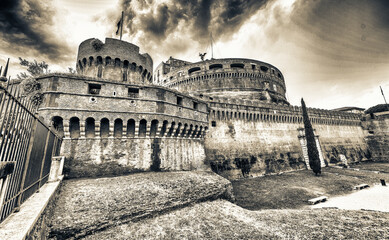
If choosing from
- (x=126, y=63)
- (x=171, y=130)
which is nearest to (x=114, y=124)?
(x=171, y=130)

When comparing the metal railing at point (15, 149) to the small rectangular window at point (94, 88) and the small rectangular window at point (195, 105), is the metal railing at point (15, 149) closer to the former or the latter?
the small rectangular window at point (94, 88)

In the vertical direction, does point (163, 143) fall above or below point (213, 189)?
above

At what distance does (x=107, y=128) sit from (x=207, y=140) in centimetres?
960

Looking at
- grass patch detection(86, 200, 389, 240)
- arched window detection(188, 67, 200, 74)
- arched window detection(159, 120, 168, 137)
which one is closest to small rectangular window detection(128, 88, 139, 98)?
arched window detection(159, 120, 168, 137)

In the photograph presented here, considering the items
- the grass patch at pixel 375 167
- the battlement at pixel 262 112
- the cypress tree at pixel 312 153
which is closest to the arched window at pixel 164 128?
the battlement at pixel 262 112

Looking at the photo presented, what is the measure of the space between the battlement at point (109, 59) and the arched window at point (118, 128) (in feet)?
17.9

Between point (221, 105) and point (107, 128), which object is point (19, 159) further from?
point (221, 105)

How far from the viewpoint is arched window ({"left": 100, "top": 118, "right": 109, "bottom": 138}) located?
9602mm

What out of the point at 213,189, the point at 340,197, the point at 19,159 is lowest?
the point at 340,197

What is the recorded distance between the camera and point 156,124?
11.0 metres

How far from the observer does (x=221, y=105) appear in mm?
17984

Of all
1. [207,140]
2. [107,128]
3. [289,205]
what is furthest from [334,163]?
[107,128]

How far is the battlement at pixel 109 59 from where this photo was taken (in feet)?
45.8

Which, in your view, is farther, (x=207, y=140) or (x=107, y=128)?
(x=207, y=140)
